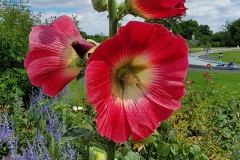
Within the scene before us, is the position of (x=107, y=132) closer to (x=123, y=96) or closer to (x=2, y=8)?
(x=123, y=96)

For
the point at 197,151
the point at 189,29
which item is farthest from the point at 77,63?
the point at 189,29

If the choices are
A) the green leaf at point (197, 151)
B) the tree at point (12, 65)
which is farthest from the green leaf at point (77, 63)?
the tree at point (12, 65)

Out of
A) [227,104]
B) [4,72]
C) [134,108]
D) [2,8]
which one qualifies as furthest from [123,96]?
[2,8]

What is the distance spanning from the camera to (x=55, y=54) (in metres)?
0.96

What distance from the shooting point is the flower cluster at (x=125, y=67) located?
2.59 feet

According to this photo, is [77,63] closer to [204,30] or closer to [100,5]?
[100,5]

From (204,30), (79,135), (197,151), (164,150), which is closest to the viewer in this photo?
(79,135)

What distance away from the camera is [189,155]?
3.28m

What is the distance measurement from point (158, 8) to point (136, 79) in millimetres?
178

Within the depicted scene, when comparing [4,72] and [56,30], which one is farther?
[4,72]

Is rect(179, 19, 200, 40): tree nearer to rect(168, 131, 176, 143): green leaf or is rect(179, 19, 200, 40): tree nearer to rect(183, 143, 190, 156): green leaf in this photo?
rect(168, 131, 176, 143): green leaf

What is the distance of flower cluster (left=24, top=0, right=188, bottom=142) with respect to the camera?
79cm

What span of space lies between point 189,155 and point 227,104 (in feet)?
6.30

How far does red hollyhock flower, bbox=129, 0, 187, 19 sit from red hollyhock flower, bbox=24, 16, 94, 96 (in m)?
0.15
